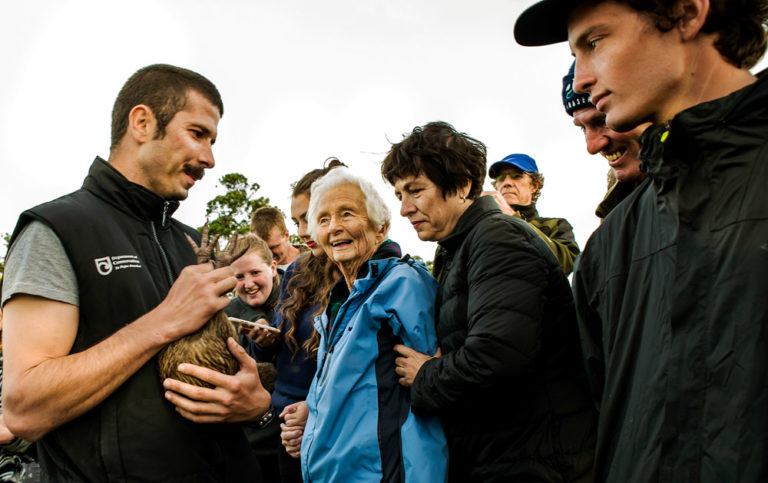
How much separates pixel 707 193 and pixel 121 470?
2206mm

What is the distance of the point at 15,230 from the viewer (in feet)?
6.02

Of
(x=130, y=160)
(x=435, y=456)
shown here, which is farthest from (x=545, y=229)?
(x=130, y=160)

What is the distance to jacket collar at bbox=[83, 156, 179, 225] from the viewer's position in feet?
6.98

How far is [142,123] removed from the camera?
227 cm

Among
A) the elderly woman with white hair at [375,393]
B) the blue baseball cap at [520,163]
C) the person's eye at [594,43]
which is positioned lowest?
the elderly woman with white hair at [375,393]

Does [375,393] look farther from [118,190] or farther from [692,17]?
[692,17]

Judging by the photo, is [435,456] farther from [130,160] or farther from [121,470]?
[130,160]

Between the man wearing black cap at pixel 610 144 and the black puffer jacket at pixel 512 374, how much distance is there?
24.7 inches

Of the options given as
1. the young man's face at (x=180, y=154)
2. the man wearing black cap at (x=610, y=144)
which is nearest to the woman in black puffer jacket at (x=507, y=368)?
the man wearing black cap at (x=610, y=144)

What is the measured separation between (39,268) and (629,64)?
7.44 ft

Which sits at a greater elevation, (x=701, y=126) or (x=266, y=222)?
(x=266, y=222)

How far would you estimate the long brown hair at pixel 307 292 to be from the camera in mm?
3485

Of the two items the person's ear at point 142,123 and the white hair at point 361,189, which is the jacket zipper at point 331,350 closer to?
the white hair at point 361,189

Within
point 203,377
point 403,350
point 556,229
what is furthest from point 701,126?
point 556,229
